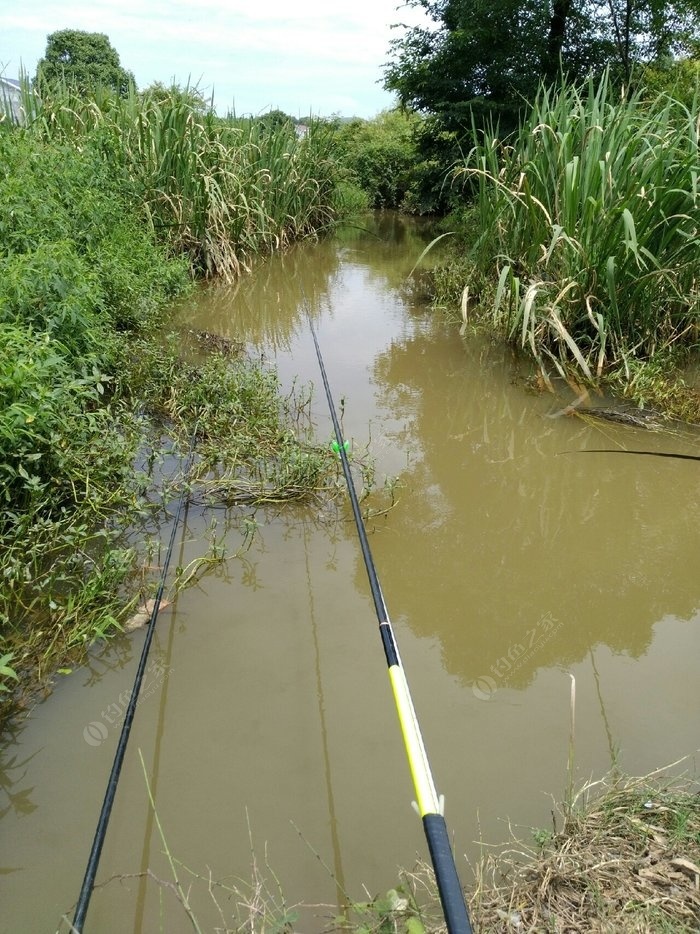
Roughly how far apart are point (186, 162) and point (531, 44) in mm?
7793

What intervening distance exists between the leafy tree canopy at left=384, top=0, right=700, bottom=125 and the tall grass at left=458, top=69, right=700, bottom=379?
7282 mm

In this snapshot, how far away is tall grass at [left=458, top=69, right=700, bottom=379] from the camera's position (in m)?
3.54

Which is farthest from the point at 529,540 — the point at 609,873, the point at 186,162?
the point at 186,162

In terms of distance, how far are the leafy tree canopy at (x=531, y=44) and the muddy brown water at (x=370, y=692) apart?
9.73 metres

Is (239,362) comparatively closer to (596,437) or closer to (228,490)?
(228,490)

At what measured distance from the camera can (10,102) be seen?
17.9 ft

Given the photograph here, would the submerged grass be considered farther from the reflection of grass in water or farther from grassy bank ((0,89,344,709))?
the reflection of grass in water

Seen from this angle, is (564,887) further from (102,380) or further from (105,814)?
(102,380)

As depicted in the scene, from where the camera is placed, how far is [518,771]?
1.60 metres

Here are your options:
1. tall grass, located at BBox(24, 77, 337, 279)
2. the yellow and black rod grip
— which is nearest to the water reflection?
the yellow and black rod grip

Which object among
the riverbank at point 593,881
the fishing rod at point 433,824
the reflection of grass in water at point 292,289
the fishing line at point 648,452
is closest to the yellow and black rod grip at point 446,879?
the fishing rod at point 433,824

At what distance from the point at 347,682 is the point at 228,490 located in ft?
3.87

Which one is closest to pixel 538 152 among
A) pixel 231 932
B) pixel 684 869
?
pixel 684 869

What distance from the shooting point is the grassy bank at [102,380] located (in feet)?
6.84
